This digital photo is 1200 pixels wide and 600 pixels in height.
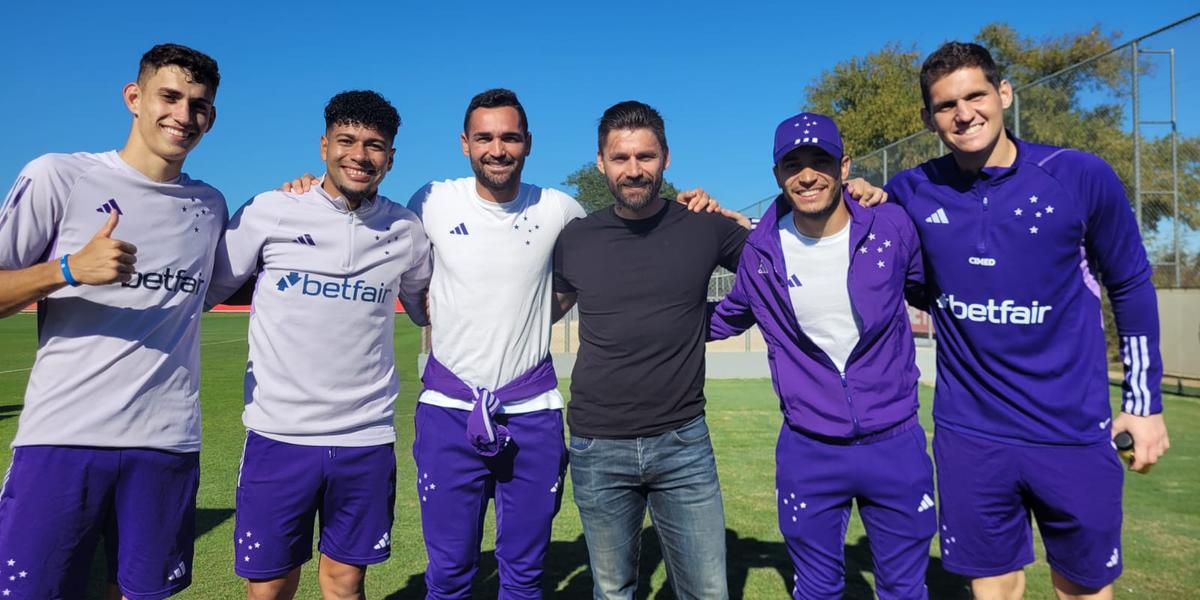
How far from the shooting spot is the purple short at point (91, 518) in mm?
2717

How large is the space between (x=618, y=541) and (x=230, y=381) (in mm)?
14852

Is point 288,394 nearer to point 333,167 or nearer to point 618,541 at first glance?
point 333,167

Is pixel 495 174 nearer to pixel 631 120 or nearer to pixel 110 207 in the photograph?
pixel 631 120

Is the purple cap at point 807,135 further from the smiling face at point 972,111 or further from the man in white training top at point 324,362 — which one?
the man in white training top at point 324,362

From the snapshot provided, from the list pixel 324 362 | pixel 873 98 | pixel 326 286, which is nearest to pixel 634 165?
pixel 326 286

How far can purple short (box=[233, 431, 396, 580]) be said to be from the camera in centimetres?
326

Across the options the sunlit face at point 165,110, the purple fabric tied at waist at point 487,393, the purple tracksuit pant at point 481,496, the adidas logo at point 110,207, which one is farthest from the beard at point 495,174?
the adidas logo at point 110,207

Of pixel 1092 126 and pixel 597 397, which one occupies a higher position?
pixel 1092 126

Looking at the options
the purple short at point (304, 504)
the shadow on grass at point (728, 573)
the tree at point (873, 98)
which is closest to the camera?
the purple short at point (304, 504)

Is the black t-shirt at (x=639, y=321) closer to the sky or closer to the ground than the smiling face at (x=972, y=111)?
closer to the ground

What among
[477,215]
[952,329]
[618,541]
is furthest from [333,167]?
[952,329]

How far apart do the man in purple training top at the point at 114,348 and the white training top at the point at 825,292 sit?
243 cm

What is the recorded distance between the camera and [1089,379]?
2.93m

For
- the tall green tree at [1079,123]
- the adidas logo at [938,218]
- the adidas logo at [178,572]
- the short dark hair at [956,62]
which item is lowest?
the adidas logo at [178,572]
